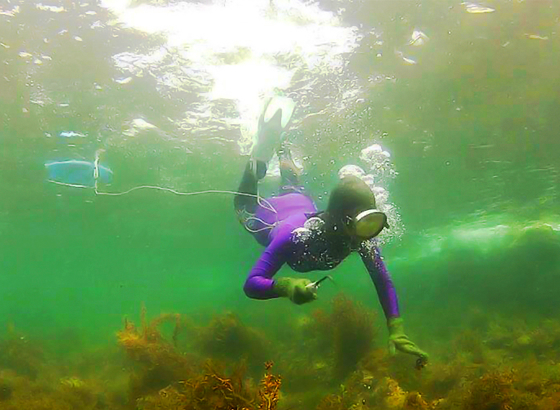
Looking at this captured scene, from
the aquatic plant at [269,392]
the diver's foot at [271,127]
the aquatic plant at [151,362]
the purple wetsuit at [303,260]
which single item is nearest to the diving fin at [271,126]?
the diver's foot at [271,127]

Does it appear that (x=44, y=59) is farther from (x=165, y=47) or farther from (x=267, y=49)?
(x=267, y=49)

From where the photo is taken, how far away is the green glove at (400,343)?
4714 mm

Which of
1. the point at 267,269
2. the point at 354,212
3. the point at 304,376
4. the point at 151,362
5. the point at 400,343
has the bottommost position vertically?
the point at 304,376

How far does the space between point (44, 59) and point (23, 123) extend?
4.97 m

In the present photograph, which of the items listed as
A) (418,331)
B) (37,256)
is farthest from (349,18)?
(37,256)

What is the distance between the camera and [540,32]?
1053 centimetres

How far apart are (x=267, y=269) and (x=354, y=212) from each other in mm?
1340

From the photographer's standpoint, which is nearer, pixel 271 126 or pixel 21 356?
pixel 271 126

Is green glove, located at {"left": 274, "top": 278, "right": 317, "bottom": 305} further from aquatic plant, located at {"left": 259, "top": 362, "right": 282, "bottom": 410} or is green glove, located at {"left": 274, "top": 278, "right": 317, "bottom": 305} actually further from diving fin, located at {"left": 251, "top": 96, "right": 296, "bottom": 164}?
diving fin, located at {"left": 251, "top": 96, "right": 296, "bottom": 164}

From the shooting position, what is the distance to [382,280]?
19.0 feet

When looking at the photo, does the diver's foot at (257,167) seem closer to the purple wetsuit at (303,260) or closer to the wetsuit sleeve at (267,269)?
the purple wetsuit at (303,260)

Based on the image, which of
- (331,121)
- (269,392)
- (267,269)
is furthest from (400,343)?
(331,121)

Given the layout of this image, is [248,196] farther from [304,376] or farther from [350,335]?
[304,376]

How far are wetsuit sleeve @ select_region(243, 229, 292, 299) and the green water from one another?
3.29 ft
